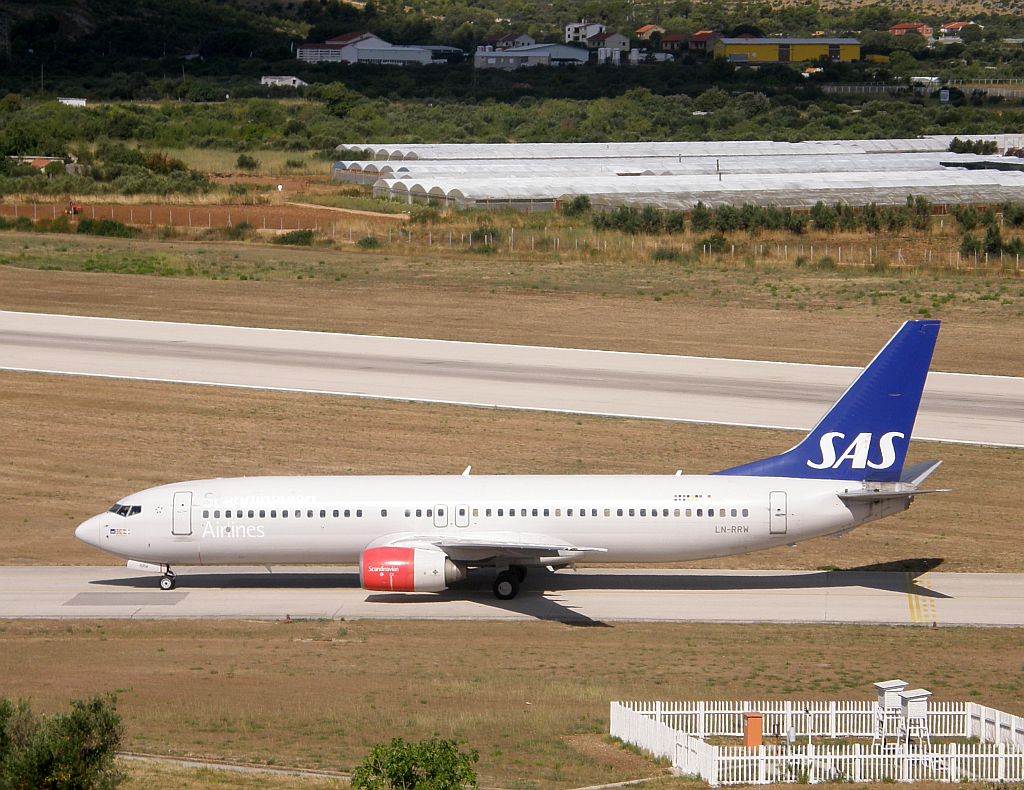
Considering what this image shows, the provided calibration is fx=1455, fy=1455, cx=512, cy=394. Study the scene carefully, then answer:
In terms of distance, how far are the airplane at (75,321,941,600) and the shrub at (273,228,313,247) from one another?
6538cm

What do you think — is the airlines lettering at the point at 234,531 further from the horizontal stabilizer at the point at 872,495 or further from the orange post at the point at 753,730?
the orange post at the point at 753,730

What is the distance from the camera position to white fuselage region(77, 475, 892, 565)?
3962 cm

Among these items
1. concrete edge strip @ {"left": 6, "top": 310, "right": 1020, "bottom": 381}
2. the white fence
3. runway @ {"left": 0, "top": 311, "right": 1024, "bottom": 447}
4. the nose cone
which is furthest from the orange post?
concrete edge strip @ {"left": 6, "top": 310, "right": 1020, "bottom": 381}

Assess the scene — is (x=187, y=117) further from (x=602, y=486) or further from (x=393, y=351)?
(x=602, y=486)

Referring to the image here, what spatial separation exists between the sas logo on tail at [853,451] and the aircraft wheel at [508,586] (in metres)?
8.75

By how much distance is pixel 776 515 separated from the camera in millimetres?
39562

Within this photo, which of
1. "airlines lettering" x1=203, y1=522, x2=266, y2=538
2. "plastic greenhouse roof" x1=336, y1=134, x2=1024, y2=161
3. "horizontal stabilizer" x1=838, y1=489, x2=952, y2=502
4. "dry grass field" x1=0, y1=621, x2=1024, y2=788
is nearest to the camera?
"dry grass field" x1=0, y1=621, x2=1024, y2=788

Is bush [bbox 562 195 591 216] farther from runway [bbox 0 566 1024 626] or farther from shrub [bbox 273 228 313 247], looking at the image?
runway [bbox 0 566 1024 626]

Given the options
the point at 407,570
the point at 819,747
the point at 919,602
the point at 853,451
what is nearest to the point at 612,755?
the point at 819,747

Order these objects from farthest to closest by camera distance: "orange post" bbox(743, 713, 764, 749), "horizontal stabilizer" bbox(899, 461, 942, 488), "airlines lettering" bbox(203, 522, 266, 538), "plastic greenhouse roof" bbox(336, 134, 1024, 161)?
"plastic greenhouse roof" bbox(336, 134, 1024, 161) → "horizontal stabilizer" bbox(899, 461, 942, 488) → "airlines lettering" bbox(203, 522, 266, 538) → "orange post" bbox(743, 713, 764, 749)

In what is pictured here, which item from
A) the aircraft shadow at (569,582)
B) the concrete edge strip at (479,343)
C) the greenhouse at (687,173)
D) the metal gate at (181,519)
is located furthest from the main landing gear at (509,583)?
the greenhouse at (687,173)

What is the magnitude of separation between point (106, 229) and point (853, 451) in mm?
80760

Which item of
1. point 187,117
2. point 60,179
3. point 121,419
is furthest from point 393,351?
point 187,117

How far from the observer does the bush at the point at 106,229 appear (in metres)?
108
